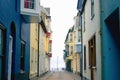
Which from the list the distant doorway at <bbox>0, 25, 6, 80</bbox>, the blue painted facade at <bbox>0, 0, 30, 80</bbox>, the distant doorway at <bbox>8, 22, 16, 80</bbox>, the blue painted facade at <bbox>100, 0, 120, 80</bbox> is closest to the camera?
the distant doorway at <bbox>0, 25, 6, 80</bbox>

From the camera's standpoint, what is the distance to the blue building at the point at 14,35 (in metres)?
12.7

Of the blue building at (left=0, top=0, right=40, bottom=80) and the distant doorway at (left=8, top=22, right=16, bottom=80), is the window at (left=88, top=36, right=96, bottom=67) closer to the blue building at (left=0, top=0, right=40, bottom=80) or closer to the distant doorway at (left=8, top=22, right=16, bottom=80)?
the blue building at (left=0, top=0, right=40, bottom=80)

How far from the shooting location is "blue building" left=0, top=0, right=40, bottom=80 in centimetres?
1270

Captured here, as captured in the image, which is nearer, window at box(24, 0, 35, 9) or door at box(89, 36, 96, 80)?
door at box(89, 36, 96, 80)

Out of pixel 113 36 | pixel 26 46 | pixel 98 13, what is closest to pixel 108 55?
pixel 113 36

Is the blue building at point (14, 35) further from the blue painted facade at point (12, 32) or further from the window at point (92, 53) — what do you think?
the window at point (92, 53)

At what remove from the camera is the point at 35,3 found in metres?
17.8

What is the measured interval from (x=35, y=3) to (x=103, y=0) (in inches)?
213

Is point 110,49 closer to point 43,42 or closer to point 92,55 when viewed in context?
point 92,55

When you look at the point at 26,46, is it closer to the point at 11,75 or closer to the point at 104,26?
the point at 11,75

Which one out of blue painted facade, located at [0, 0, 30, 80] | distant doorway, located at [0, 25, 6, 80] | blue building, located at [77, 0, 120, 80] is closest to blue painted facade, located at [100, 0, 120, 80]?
blue building, located at [77, 0, 120, 80]

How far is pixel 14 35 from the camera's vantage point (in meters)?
15.7

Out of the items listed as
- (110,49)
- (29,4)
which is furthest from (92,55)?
(110,49)

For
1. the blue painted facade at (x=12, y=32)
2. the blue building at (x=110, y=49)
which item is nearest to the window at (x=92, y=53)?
the blue building at (x=110, y=49)
